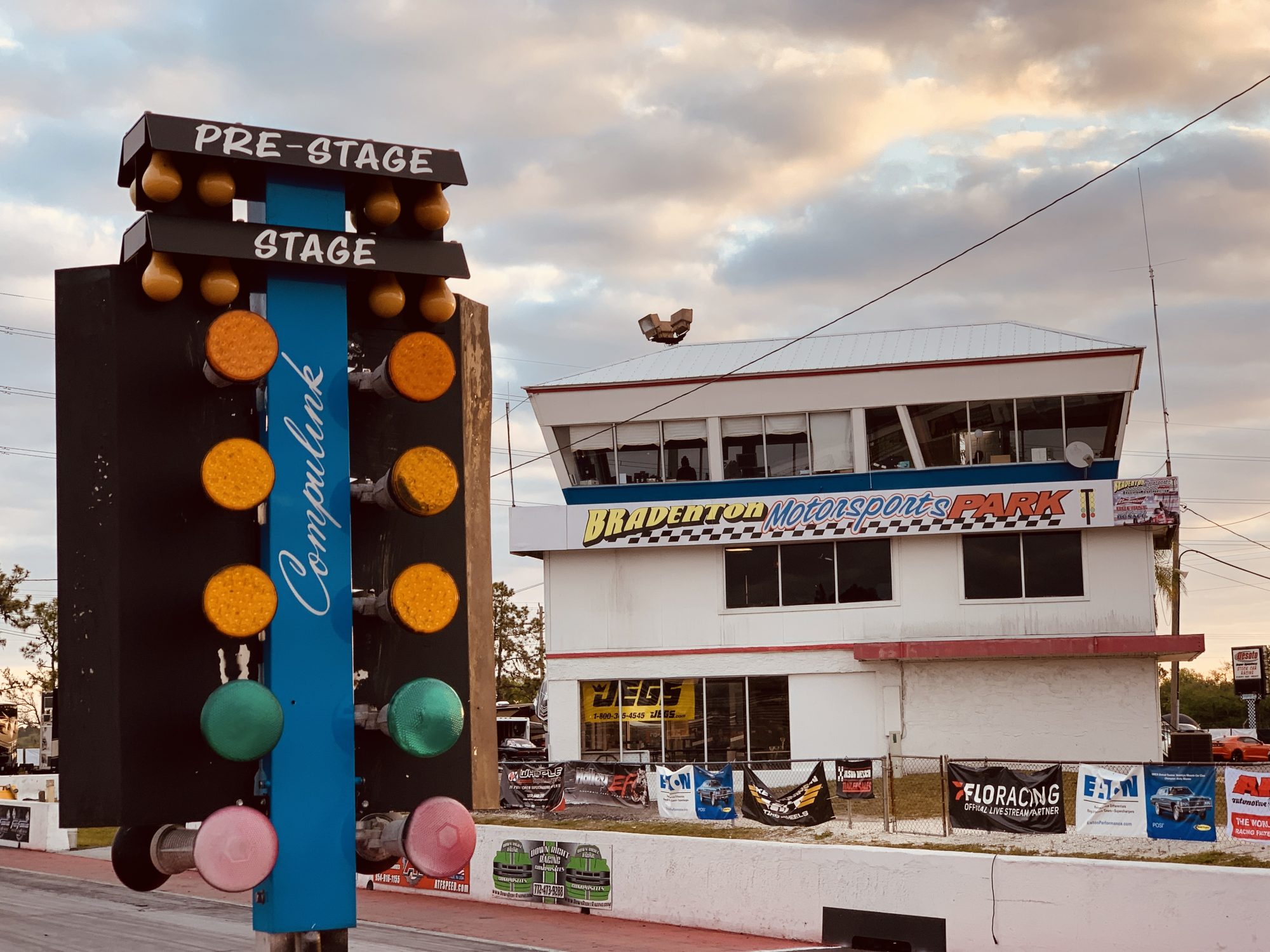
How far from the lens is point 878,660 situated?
37.8 meters

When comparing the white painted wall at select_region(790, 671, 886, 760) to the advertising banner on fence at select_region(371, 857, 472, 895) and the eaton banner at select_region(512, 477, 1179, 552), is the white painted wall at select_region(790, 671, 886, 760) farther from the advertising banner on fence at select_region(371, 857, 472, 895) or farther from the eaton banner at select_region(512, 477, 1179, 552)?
the advertising banner on fence at select_region(371, 857, 472, 895)

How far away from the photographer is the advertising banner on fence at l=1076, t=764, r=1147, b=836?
59.4 feet

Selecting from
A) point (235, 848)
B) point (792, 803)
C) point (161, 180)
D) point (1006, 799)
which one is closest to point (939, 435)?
point (792, 803)

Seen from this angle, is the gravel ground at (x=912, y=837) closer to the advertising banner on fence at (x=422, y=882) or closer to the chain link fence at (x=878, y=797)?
the chain link fence at (x=878, y=797)

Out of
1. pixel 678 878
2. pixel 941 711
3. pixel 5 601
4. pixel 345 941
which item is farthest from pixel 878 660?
pixel 5 601

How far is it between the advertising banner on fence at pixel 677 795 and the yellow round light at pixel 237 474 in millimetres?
19895

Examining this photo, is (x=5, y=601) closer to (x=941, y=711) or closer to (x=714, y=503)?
(x=714, y=503)

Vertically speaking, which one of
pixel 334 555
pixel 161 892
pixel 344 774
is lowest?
pixel 161 892

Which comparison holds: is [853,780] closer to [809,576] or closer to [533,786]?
[533,786]

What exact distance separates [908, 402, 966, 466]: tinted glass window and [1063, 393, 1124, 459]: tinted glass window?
116 inches

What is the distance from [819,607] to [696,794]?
1591cm

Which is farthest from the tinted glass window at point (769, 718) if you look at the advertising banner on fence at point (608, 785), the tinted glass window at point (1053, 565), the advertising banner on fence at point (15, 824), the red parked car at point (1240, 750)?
the advertising banner on fence at point (15, 824)

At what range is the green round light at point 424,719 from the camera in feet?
15.0

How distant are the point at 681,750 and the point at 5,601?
1660 inches
